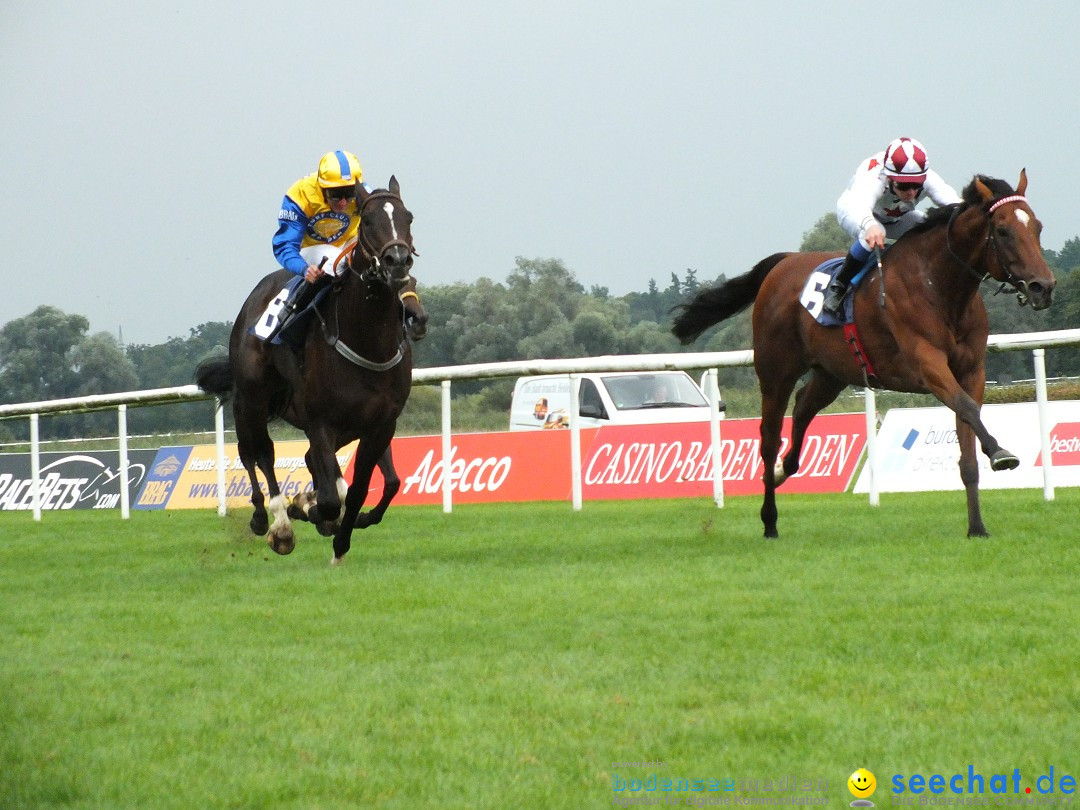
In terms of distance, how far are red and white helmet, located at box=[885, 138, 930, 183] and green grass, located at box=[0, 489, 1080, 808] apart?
215cm

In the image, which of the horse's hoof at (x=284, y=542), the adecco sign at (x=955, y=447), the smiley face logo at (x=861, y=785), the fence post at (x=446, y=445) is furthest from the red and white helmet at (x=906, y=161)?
the smiley face logo at (x=861, y=785)

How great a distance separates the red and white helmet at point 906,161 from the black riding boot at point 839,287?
56 centimetres

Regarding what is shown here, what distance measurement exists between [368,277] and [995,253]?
3.36m

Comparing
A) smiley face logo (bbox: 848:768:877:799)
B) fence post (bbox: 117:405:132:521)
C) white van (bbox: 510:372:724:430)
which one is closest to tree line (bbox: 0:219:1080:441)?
white van (bbox: 510:372:724:430)

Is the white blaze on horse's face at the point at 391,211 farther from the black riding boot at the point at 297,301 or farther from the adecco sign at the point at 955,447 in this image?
the adecco sign at the point at 955,447

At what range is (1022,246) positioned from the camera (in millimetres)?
7520

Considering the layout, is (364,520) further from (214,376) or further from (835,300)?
Result: (835,300)

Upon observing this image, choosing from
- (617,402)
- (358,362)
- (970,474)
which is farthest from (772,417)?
(617,402)

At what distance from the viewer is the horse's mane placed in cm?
787

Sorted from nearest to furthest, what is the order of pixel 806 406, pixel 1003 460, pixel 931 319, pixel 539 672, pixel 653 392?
pixel 539 672, pixel 1003 460, pixel 931 319, pixel 806 406, pixel 653 392

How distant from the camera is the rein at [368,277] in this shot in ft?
23.5

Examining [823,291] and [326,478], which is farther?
[823,291]

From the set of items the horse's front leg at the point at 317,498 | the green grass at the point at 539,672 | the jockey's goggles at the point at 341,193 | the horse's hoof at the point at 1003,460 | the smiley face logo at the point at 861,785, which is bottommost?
the green grass at the point at 539,672

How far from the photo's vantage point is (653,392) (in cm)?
1905
